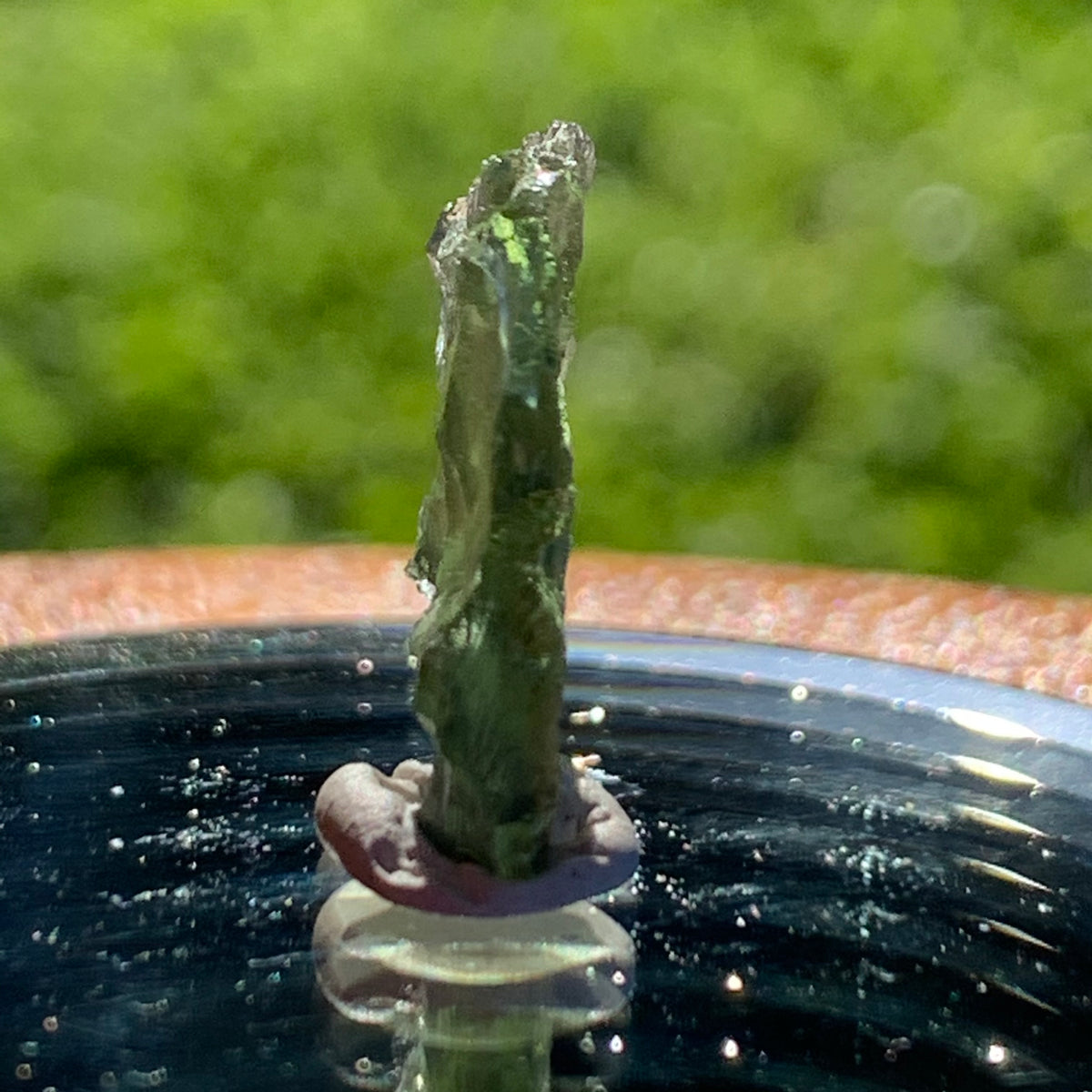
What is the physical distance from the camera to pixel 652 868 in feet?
1.65

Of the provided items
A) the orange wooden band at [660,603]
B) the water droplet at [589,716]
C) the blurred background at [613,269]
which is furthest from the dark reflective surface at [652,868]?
the blurred background at [613,269]

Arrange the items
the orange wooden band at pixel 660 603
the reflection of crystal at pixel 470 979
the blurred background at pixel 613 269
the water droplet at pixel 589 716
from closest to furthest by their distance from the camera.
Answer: the reflection of crystal at pixel 470 979
the water droplet at pixel 589 716
the orange wooden band at pixel 660 603
the blurred background at pixel 613 269

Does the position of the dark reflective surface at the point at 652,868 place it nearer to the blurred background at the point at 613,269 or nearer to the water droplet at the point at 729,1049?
the water droplet at the point at 729,1049

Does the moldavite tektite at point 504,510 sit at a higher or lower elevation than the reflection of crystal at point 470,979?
higher

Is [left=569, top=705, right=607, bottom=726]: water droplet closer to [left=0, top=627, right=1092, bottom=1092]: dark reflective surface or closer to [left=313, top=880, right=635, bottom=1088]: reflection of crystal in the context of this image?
[left=0, top=627, right=1092, bottom=1092]: dark reflective surface

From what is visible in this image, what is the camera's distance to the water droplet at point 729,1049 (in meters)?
0.39

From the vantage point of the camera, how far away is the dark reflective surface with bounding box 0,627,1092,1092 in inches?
15.3

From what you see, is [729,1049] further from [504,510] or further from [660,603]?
[660,603]

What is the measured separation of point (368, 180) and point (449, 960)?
1574 millimetres

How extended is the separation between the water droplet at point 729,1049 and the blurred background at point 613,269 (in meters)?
1.46

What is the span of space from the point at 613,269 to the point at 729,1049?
5.11 feet

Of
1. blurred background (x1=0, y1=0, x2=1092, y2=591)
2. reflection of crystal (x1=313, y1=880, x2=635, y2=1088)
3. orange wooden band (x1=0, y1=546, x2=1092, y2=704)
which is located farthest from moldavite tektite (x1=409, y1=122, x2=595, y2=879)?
blurred background (x1=0, y1=0, x2=1092, y2=591)

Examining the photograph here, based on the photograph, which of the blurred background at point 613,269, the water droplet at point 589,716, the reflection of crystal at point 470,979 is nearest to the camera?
the reflection of crystal at point 470,979

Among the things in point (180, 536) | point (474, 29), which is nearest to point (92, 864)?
point (180, 536)
